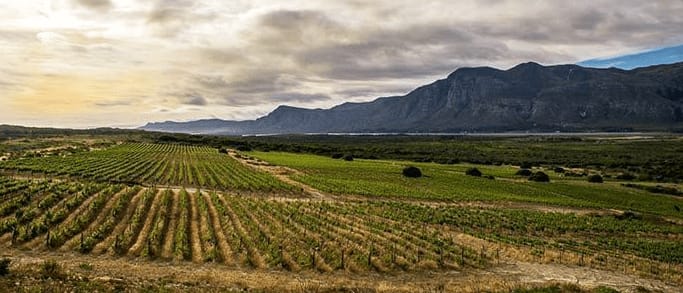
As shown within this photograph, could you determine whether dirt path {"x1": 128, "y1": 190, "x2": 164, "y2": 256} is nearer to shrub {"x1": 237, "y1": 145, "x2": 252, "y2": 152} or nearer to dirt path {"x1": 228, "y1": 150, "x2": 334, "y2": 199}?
dirt path {"x1": 228, "y1": 150, "x2": 334, "y2": 199}

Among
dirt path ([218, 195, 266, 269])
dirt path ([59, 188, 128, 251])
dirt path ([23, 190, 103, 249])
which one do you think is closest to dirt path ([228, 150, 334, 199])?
dirt path ([218, 195, 266, 269])

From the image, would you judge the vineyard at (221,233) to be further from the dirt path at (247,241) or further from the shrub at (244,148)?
the shrub at (244,148)

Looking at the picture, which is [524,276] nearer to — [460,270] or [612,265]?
[460,270]

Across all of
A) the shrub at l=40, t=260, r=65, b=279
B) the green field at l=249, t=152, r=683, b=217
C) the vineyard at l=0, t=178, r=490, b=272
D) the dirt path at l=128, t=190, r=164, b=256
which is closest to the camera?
the shrub at l=40, t=260, r=65, b=279

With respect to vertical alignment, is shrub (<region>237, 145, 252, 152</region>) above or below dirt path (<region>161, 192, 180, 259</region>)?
above

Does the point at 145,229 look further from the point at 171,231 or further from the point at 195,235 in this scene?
the point at 195,235

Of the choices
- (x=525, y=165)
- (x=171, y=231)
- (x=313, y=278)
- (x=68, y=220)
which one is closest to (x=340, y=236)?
(x=313, y=278)

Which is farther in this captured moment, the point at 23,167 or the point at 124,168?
the point at 124,168

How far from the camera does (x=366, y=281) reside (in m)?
23.5

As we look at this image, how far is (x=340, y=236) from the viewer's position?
33.1 metres

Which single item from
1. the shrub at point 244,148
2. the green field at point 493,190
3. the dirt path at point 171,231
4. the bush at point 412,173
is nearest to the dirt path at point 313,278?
the dirt path at point 171,231

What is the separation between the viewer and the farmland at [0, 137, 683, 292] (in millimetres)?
24656

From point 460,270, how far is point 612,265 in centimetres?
1090

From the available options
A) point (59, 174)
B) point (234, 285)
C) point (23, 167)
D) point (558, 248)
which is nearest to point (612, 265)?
point (558, 248)
